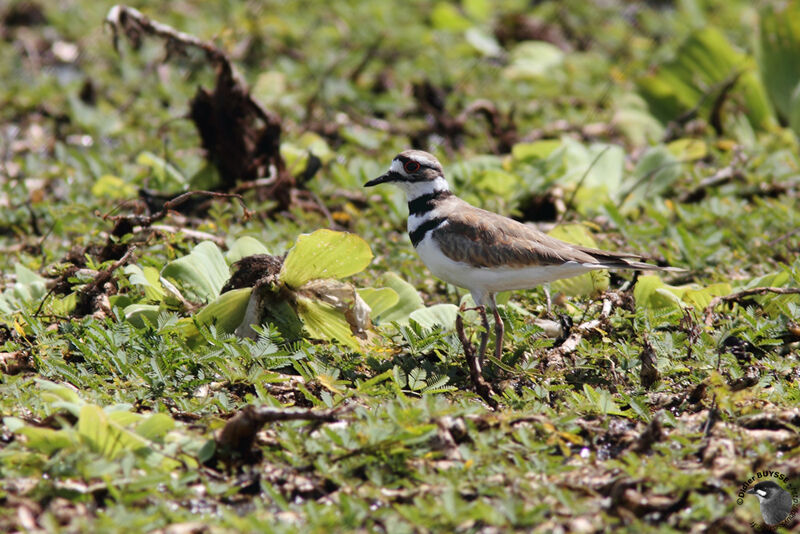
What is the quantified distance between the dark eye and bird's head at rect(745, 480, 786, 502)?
266cm

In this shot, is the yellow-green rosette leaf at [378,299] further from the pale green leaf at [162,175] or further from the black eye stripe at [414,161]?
the pale green leaf at [162,175]

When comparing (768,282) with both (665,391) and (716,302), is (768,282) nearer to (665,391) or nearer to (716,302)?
(716,302)

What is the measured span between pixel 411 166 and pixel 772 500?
2759 millimetres

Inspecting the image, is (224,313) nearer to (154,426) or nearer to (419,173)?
(154,426)

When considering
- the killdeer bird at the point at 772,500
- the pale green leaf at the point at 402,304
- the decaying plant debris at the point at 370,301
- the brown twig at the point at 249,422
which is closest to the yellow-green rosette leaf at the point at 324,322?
the decaying plant debris at the point at 370,301

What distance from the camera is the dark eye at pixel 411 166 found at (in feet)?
17.2

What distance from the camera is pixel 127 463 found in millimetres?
3207

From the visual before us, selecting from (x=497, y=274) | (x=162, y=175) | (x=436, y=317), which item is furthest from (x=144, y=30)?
(x=497, y=274)

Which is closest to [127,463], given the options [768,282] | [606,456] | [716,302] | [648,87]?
[606,456]

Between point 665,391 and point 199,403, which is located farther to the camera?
point 665,391

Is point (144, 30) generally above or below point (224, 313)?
above

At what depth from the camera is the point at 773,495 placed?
132 inches

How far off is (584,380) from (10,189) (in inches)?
172

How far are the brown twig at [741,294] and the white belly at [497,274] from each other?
720 mm
